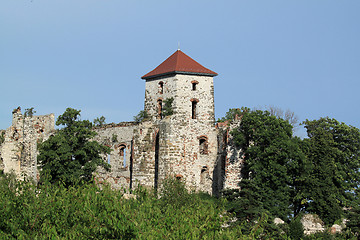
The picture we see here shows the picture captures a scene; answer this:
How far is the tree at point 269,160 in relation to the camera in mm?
32656

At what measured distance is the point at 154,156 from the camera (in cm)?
3838

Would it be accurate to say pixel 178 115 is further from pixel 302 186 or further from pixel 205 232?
pixel 205 232

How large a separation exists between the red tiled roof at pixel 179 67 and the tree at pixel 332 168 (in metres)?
9.10

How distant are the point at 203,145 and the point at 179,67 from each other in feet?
19.4

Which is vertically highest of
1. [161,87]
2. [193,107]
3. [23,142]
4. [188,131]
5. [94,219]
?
[161,87]

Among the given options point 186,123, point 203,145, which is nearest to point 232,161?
point 203,145

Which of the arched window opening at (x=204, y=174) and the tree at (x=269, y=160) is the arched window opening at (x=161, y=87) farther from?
the tree at (x=269, y=160)

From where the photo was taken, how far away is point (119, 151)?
1655 inches

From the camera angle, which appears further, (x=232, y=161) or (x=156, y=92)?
(x=156, y=92)

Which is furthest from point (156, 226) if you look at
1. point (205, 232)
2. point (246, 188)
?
point (246, 188)

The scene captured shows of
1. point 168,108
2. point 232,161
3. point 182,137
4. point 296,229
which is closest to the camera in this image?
point 296,229

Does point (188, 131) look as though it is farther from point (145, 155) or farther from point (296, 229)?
point (296, 229)

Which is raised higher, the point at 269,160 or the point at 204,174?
the point at 269,160

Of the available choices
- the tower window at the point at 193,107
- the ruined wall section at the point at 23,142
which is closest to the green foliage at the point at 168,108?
the tower window at the point at 193,107
